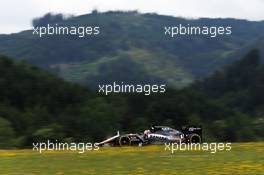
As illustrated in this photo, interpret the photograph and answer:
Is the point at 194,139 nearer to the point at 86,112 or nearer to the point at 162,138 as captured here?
the point at 162,138

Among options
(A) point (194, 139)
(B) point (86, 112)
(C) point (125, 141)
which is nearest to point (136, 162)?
(A) point (194, 139)

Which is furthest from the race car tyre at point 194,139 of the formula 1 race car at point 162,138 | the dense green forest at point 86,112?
the dense green forest at point 86,112

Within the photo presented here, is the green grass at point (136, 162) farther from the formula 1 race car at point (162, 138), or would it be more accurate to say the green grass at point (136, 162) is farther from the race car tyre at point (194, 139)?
the race car tyre at point (194, 139)

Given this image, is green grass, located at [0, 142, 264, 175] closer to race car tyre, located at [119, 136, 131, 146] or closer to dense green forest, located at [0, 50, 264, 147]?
race car tyre, located at [119, 136, 131, 146]

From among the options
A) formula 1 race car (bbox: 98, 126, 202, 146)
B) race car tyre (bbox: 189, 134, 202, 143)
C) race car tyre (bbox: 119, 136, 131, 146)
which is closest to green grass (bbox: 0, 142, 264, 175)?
formula 1 race car (bbox: 98, 126, 202, 146)

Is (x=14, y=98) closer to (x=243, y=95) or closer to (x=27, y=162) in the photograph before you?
(x=243, y=95)

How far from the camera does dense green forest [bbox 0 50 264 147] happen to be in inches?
3944

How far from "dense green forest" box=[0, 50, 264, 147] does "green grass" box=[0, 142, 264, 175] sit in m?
38.1

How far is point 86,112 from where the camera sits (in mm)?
121000

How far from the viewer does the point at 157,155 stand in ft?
128

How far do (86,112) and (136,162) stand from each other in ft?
286

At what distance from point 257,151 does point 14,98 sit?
11450cm

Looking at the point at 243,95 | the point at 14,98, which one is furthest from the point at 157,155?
the point at 243,95

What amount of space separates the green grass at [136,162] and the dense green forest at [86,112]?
3813 cm
